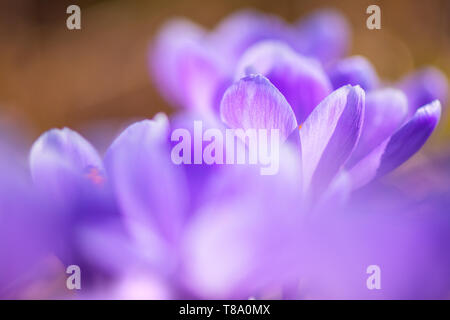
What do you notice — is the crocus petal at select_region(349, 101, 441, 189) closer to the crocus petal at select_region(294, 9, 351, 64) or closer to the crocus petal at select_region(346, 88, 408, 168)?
the crocus petal at select_region(346, 88, 408, 168)

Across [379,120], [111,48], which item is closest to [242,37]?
[379,120]

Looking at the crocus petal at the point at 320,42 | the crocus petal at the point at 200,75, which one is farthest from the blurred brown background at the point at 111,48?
the crocus petal at the point at 200,75

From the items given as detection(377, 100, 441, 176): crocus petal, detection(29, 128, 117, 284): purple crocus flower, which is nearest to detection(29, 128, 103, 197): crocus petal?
detection(29, 128, 117, 284): purple crocus flower

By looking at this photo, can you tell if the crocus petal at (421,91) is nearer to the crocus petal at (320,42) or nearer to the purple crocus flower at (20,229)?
the crocus petal at (320,42)

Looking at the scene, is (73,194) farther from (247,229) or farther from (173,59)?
(173,59)

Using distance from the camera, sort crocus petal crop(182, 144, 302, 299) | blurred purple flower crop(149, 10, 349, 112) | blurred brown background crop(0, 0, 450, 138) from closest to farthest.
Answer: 1. crocus petal crop(182, 144, 302, 299)
2. blurred purple flower crop(149, 10, 349, 112)
3. blurred brown background crop(0, 0, 450, 138)

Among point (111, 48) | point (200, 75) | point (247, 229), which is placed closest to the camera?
point (247, 229)
